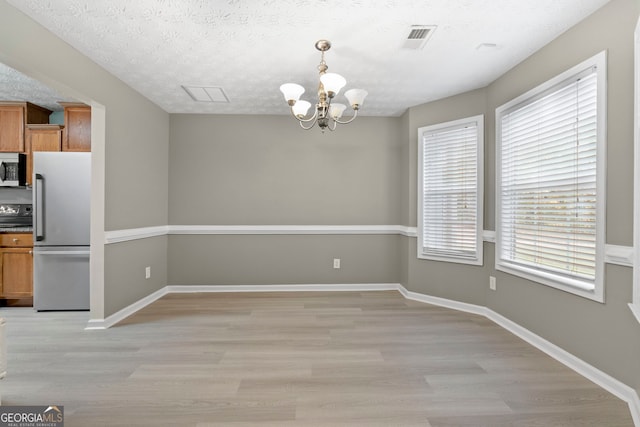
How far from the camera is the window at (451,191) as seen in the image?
351cm

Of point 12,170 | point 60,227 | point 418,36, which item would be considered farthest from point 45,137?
point 418,36

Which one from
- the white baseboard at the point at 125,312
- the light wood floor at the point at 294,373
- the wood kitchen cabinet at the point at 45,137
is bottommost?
the light wood floor at the point at 294,373

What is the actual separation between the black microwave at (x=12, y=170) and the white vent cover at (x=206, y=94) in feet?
7.91

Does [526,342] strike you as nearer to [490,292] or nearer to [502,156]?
[490,292]

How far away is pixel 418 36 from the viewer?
2.39 meters

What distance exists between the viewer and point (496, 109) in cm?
322

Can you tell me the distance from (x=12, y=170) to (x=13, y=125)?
1.88 ft

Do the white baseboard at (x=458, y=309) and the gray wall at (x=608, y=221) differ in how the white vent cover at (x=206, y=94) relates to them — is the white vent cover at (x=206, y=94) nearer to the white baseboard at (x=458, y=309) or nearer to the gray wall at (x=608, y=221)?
the white baseboard at (x=458, y=309)

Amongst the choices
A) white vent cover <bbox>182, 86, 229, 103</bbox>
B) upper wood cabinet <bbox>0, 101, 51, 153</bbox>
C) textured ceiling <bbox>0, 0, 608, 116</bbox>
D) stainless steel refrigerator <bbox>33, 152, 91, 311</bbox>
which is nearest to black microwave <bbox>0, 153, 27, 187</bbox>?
upper wood cabinet <bbox>0, 101, 51, 153</bbox>

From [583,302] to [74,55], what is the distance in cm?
442

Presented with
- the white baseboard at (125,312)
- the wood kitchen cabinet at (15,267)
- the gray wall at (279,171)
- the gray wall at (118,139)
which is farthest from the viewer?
the gray wall at (279,171)

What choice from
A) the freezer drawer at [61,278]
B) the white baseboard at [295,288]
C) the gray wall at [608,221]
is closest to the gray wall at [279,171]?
the white baseboard at [295,288]

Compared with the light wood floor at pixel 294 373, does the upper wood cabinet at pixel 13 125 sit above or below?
above

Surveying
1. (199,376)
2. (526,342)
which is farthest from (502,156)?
(199,376)
